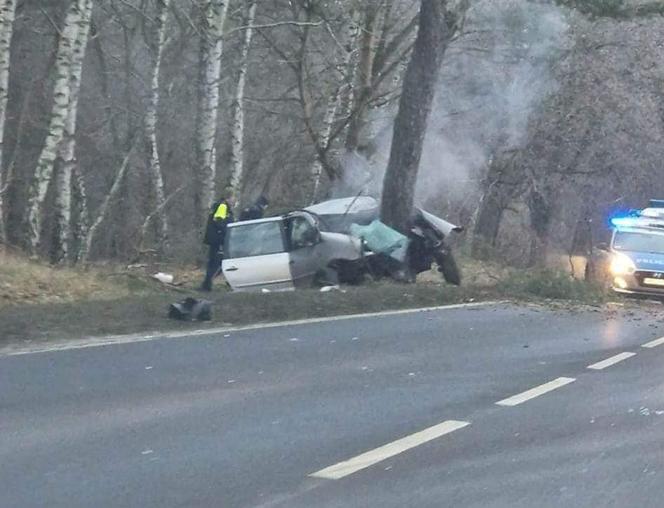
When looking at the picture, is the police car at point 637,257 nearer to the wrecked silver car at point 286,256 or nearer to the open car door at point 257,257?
the wrecked silver car at point 286,256

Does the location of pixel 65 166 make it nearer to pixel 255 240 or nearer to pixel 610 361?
pixel 255 240

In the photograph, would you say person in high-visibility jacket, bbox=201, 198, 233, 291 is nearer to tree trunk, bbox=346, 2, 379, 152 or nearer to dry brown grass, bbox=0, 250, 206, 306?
dry brown grass, bbox=0, 250, 206, 306

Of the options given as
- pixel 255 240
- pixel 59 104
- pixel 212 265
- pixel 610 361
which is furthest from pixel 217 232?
pixel 610 361

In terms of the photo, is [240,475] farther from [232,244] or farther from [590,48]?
[590,48]

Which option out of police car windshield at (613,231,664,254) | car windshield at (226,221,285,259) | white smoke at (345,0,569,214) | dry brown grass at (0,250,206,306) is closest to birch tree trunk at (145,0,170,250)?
white smoke at (345,0,569,214)

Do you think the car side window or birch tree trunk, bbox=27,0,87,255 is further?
the car side window

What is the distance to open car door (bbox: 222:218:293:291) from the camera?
20109 mm

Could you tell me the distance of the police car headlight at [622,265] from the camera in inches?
953

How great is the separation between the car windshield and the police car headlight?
752 cm

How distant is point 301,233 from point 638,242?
807 centimetres

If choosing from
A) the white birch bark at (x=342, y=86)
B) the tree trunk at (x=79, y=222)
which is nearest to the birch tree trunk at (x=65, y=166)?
the tree trunk at (x=79, y=222)

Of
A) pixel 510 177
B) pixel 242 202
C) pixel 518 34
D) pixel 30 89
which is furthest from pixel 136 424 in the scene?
pixel 510 177

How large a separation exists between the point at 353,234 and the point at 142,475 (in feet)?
45.3

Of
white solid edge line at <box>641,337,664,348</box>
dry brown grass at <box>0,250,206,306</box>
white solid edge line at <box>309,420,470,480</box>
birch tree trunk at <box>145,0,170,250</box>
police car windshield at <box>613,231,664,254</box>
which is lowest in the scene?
white solid edge line at <box>641,337,664,348</box>
